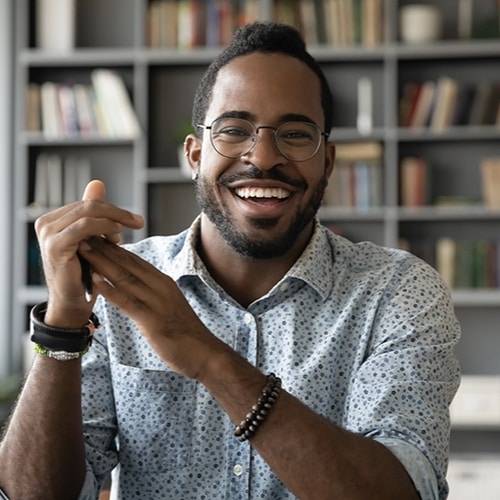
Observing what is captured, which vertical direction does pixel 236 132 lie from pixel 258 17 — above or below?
below

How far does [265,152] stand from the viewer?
5.22ft

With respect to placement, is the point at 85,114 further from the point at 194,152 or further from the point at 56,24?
the point at 194,152

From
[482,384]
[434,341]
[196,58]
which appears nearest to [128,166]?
[196,58]

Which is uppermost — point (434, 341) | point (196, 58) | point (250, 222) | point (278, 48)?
point (196, 58)

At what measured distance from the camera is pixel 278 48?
1.68 m

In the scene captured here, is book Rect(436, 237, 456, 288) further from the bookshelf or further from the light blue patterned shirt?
the light blue patterned shirt

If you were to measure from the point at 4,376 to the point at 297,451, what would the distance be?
135 inches

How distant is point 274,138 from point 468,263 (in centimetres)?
291

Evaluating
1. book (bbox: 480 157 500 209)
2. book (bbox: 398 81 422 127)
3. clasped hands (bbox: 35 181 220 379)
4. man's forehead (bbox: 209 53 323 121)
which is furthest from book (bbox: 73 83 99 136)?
clasped hands (bbox: 35 181 220 379)

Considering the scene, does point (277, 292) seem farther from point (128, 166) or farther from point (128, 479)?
point (128, 166)

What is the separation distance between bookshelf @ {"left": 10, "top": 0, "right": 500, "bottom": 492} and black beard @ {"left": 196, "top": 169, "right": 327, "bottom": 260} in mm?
2709

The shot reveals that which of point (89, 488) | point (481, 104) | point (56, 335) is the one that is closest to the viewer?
point (56, 335)

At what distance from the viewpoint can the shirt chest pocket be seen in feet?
5.13

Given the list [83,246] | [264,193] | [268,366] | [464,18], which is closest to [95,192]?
[83,246]
